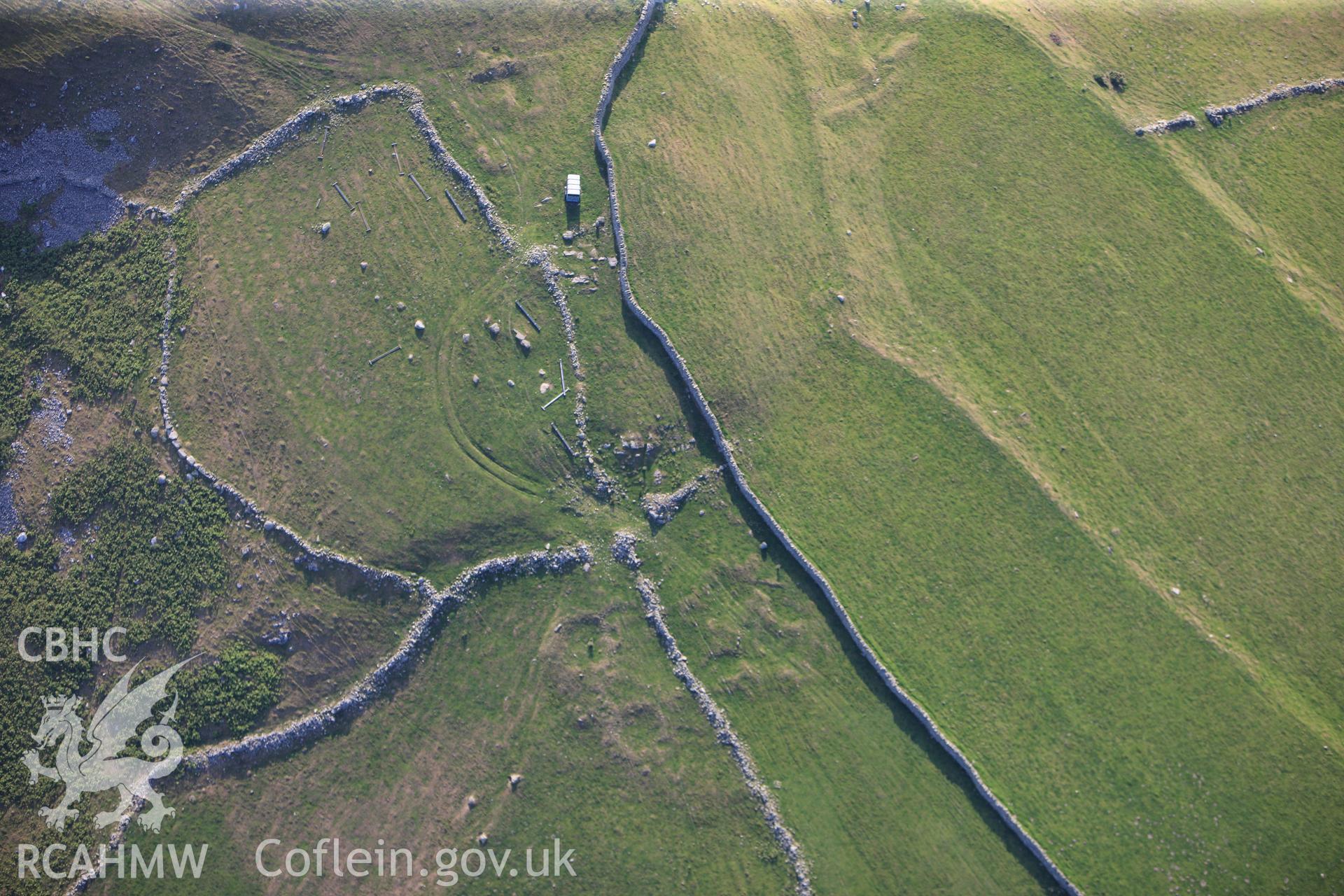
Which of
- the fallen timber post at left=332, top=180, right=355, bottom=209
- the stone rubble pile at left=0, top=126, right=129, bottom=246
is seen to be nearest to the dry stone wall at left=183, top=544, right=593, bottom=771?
the fallen timber post at left=332, top=180, right=355, bottom=209

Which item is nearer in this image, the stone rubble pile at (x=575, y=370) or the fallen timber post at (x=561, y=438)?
the stone rubble pile at (x=575, y=370)

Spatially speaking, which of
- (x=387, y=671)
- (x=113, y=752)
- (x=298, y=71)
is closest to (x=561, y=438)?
(x=387, y=671)

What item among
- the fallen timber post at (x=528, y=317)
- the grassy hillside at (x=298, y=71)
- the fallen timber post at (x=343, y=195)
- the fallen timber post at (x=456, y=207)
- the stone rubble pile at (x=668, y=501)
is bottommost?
the stone rubble pile at (x=668, y=501)

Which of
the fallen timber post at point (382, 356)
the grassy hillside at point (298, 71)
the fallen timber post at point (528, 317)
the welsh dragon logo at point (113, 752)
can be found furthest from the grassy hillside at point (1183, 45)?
the welsh dragon logo at point (113, 752)

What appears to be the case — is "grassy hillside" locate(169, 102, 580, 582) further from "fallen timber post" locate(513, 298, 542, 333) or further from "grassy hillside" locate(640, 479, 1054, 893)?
"grassy hillside" locate(640, 479, 1054, 893)

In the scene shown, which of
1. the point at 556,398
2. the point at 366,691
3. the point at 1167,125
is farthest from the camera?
the point at 1167,125

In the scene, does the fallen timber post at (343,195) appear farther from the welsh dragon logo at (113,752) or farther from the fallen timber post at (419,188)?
the welsh dragon logo at (113,752)

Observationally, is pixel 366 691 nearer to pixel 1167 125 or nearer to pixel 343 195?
pixel 343 195
